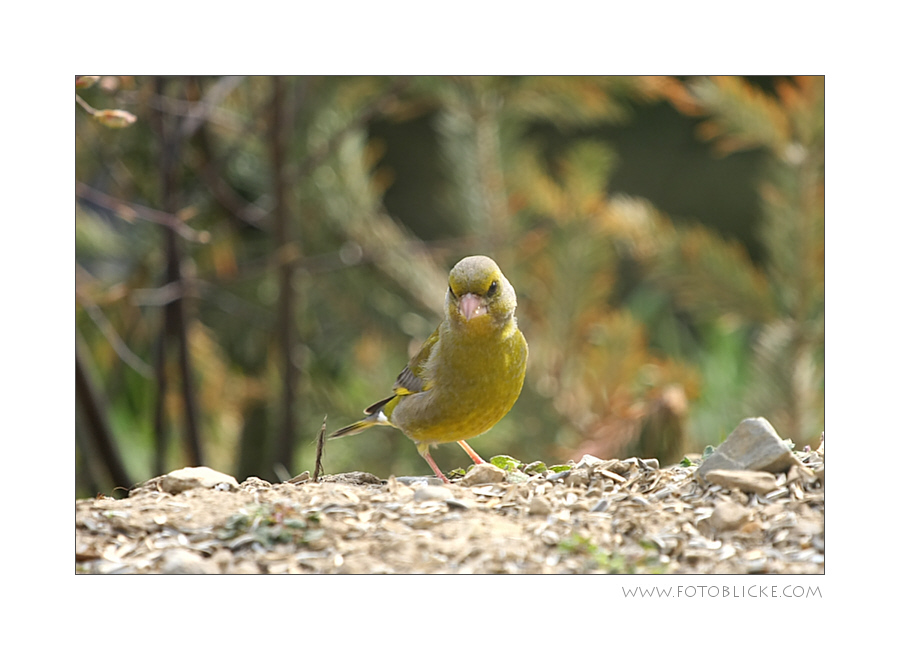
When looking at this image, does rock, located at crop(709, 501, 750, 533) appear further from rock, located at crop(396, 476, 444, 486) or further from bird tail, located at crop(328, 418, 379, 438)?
bird tail, located at crop(328, 418, 379, 438)

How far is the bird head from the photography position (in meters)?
3.29

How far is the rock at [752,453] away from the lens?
2625 millimetres

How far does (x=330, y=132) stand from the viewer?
539 cm

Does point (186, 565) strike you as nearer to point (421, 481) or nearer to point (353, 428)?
point (421, 481)

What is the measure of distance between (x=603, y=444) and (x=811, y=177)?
65.5 inches

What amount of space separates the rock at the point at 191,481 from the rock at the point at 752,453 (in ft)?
4.67

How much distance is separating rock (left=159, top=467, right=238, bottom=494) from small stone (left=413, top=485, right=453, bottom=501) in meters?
0.65

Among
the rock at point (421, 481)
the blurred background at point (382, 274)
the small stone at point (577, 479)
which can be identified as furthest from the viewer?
the blurred background at point (382, 274)

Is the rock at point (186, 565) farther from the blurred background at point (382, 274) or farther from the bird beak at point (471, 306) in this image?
the blurred background at point (382, 274)

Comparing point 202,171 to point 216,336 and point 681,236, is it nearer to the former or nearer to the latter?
point 216,336

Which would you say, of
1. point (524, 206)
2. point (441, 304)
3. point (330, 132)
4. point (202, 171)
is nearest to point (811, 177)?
point (524, 206)

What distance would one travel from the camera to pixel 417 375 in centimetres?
355

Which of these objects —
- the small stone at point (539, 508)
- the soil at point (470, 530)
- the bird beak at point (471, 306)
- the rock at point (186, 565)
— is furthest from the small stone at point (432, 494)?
the bird beak at point (471, 306)

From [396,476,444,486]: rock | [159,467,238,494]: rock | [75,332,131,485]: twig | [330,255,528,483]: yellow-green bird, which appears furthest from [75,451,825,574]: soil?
[75,332,131,485]: twig
